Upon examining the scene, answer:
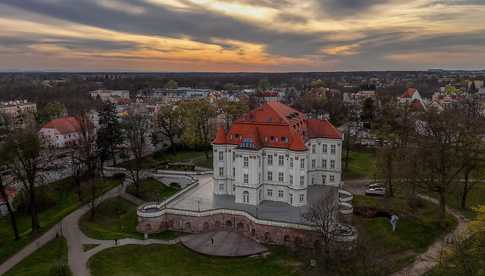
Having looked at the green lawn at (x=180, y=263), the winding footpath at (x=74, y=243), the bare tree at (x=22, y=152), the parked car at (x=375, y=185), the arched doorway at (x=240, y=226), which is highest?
the bare tree at (x=22, y=152)

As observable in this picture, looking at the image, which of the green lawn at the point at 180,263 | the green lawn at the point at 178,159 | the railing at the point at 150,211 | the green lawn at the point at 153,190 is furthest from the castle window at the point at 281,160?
the green lawn at the point at 178,159

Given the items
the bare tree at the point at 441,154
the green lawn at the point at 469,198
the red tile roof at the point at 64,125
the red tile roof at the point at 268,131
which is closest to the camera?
the bare tree at the point at 441,154

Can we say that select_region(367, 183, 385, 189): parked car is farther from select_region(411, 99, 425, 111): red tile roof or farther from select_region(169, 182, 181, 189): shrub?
select_region(169, 182, 181, 189): shrub

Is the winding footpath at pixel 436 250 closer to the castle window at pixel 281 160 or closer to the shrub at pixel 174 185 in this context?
the castle window at pixel 281 160

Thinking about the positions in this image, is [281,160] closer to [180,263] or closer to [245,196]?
[245,196]

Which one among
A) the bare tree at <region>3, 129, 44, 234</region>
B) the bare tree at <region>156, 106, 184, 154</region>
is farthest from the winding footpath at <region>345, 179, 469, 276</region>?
the bare tree at <region>156, 106, 184, 154</region>

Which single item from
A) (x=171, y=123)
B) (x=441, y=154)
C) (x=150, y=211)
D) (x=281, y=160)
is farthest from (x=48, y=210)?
(x=441, y=154)

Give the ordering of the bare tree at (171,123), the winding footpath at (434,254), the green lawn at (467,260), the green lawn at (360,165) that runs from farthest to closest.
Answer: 1. the bare tree at (171,123)
2. the green lawn at (360,165)
3. the winding footpath at (434,254)
4. the green lawn at (467,260)
